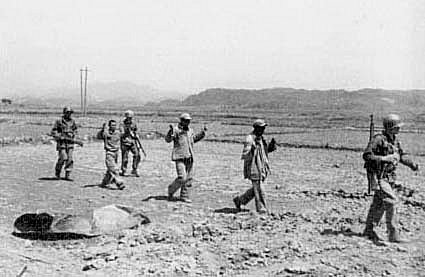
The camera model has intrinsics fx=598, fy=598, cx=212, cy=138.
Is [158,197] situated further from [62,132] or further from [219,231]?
[219,231]

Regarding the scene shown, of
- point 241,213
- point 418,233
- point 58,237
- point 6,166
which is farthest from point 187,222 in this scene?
point 6,166

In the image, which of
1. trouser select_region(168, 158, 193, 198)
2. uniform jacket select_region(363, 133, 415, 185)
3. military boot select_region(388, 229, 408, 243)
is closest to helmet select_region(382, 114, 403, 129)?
uniform jacket select_region(363, 133, 415, 185)

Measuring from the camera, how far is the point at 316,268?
6.99 m

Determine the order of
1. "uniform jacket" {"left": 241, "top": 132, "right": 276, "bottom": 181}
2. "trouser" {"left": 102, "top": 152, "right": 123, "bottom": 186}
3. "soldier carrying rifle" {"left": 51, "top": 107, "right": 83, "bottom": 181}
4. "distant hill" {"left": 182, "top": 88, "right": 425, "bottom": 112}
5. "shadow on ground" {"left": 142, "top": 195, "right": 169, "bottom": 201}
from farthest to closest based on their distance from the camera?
"distant hill" {"left": 182, "top": 88, "right": 425, "bottom": 112}
"soldier carrying rifle" {"left": 51, "top": 107, "right": 83, "bottom": 181}
"trouser" {"left": 102, "top": 152, "right": 123, "bottom": 186}
"shadow on ground" {"left": 142, "top": 195, "right": 169, "bottom": 201}
"uniform jacket" {"left": 241, "top": 132, "right": 276, "bottom": 181}

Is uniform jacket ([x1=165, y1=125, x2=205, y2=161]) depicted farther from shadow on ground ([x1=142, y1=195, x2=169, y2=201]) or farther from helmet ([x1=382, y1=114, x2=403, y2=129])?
helmet ([x1=382, y1=114, x2=403, y2=129])

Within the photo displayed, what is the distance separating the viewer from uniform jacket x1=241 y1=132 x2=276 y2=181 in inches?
391

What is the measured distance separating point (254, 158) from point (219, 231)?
1.80m

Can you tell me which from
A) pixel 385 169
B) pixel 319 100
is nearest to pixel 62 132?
pixel 385 169

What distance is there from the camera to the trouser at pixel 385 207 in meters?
8.16

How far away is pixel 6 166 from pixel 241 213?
10.2 meters

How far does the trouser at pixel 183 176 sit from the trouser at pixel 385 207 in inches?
155

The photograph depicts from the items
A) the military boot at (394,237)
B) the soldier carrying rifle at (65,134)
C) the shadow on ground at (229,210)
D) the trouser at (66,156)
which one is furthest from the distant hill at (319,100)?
the military boot at (394,237)

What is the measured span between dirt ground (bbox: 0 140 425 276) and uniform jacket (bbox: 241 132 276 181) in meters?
0.69

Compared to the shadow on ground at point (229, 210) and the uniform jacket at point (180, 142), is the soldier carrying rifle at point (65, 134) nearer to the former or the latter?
the uniform jacket at point (180, 142)
